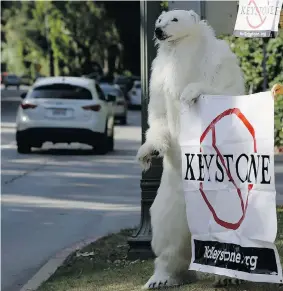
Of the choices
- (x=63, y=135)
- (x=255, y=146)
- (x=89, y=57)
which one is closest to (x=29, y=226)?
(x=255, y=146)

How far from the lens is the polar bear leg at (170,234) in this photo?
6.14 m

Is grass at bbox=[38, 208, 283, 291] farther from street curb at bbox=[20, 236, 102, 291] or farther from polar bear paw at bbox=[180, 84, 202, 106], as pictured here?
polar bear paw at bbox=[180, 84, 202, 106]

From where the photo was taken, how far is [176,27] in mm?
6219

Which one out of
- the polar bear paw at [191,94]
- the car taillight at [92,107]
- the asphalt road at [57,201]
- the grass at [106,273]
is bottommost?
the asphalt road at [57,201]

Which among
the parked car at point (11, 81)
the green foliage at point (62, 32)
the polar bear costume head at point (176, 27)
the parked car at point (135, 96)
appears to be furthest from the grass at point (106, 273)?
the parked car at point (11, 81)

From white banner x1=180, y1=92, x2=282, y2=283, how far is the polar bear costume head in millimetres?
607

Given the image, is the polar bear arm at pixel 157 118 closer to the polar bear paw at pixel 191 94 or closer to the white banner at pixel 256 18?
the polar bear paw at pixel 191 94

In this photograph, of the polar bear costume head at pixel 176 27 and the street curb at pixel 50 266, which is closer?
the polar bear costume head at pixel 176 27

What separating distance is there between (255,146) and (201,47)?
1058 millimetres

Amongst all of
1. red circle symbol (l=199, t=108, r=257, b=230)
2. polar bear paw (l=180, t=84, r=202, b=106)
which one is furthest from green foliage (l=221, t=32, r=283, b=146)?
red circle symbol (l=199, t=108, r=257, b=230)

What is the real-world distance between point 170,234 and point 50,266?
7.86 feet

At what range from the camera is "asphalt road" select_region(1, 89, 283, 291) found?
9266 mm

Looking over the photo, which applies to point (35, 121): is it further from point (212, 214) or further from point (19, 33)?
point (19, 33)

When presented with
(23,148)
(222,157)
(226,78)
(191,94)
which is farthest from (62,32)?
(222,157)
